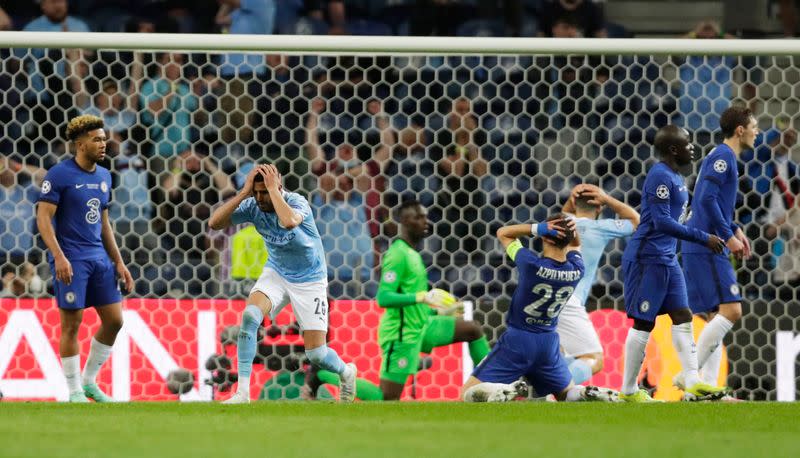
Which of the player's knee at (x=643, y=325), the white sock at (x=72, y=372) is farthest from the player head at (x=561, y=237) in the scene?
the white sock at (x=72, y=372)

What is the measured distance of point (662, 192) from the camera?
753 centimetres

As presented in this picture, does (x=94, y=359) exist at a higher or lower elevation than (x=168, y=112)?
lower

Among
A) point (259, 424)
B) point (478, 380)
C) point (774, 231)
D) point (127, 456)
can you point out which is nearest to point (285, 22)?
point (774, 231)

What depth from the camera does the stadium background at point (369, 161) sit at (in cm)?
917

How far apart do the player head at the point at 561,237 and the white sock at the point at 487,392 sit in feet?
2.66

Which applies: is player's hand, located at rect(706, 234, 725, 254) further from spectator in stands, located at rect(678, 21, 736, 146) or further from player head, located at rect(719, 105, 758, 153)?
spectator in stands, located at rect(678, 21, 736, 146)

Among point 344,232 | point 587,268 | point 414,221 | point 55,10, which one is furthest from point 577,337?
point 55,10

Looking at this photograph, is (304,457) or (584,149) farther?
(584,149)

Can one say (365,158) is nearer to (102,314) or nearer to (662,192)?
(102,314)

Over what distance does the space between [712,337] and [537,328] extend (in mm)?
1145

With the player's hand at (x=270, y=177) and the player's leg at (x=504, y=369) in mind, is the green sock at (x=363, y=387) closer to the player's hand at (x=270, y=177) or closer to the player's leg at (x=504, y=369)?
the player's leg at (x=504, y=369)

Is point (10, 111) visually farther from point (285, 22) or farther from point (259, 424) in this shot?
point (259, 424)

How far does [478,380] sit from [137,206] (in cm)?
306

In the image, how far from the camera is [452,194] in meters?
9.58
